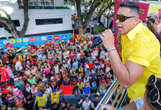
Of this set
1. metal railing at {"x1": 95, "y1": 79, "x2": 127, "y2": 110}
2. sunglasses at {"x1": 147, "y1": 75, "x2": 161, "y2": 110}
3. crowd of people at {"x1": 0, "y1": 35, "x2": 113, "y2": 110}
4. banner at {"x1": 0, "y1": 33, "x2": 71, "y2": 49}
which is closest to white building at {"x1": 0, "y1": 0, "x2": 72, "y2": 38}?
banner at {"x1": 0, "y1": 33, "x2": 71, "y2": 49}

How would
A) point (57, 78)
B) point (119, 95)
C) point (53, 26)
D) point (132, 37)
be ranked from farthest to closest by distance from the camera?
1. point (53, 26)
2. point (57, 78)
3. point (119, 95)
4. point (132, 37)

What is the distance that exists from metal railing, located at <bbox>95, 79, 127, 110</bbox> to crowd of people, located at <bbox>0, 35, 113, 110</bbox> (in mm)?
3917

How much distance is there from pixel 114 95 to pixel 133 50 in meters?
0.86

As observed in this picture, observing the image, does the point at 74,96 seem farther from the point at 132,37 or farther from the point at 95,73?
the point at 132,37

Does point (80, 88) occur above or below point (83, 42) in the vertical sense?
below

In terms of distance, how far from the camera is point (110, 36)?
1161 mm

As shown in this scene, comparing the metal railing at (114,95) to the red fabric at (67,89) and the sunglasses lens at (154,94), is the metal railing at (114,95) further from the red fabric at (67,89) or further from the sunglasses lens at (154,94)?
the red fabric at (67,89)

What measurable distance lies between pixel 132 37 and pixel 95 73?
21.1 feet

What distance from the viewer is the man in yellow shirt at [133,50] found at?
0.99 metres

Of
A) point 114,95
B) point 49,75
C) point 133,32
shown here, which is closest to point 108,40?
point 133,32

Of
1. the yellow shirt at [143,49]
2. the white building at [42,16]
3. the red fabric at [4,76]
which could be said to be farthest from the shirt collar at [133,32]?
the white building at [42,16]

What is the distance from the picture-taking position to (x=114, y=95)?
1675mm

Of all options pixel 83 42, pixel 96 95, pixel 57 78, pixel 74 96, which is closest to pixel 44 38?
pixel 83 42

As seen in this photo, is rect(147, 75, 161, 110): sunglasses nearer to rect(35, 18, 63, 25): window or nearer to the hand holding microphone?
the hand holding microphone
